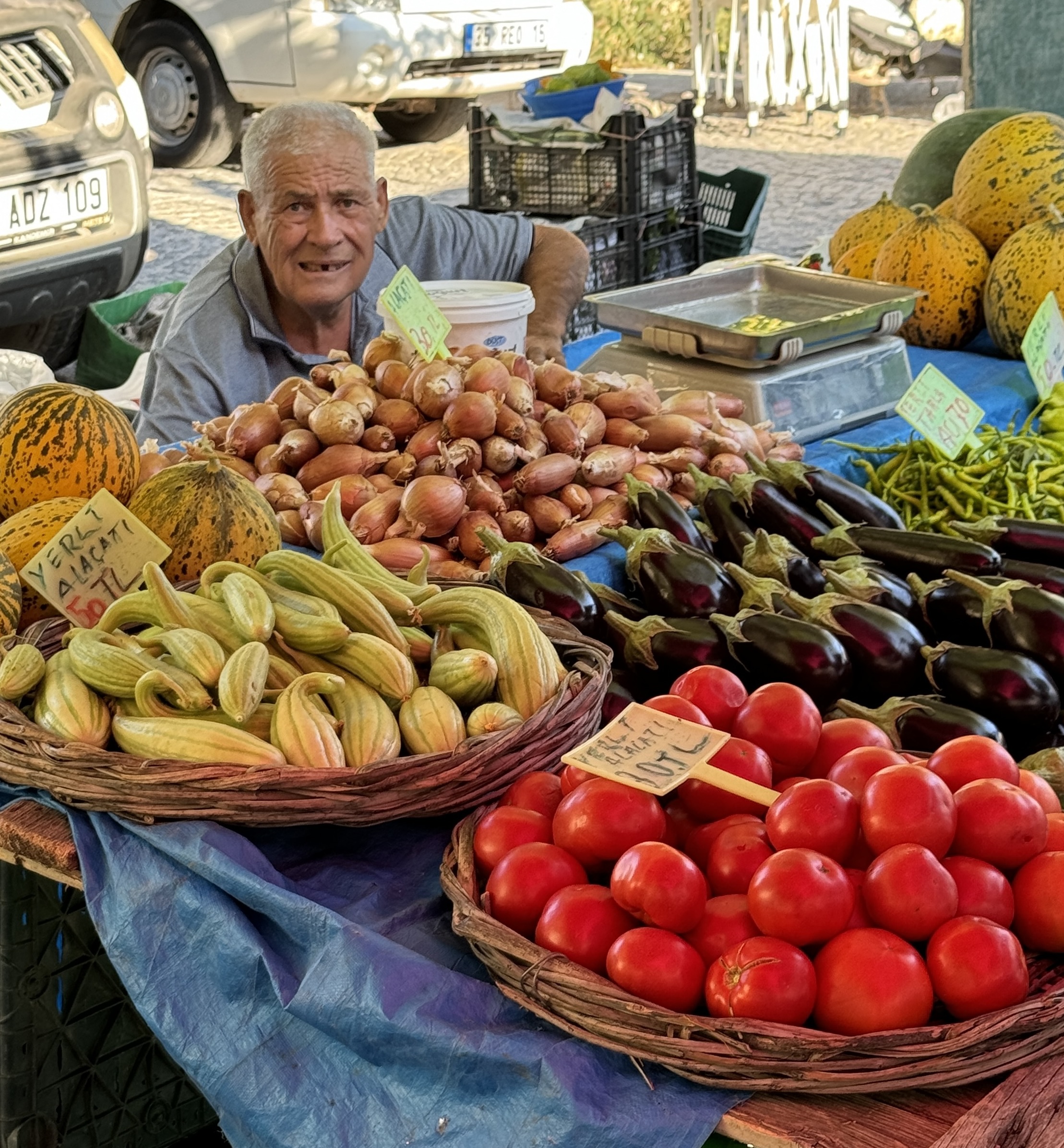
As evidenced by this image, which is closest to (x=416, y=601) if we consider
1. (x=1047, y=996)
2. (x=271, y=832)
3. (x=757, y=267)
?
(x=271, y=832)

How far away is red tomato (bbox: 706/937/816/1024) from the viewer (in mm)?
1137

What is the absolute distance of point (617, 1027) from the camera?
46.3 inches

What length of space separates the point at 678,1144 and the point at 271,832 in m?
0.63

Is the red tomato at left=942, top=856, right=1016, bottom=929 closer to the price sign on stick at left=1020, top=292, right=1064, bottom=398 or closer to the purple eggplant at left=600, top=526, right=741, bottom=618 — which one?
the purple eggplant at left=600, top=526, right=741, bottom=618

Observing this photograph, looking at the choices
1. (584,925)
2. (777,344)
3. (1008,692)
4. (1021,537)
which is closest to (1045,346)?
(777,344)

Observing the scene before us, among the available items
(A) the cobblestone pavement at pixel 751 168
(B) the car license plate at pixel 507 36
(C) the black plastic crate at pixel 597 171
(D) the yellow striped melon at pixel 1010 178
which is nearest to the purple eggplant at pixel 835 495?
(D) the yellow striped melon at pixel 1010 178

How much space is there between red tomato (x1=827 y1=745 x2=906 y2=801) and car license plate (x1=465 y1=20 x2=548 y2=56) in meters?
9.68

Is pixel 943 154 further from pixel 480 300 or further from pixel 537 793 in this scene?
pixel 537 793

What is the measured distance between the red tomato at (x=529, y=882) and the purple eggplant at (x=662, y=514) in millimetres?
1005

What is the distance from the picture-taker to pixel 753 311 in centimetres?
327

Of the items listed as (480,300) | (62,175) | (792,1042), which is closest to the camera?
A: (792,1042)

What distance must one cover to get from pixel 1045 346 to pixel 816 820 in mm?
2303

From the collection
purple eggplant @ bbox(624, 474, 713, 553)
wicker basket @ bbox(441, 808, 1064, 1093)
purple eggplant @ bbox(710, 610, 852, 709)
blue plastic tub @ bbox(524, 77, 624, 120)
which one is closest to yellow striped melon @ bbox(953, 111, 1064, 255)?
purple eggplant @ bbox(624, 474, 713, 553)

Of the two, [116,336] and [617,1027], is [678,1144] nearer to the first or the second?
[617,1027]
